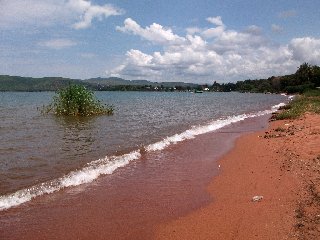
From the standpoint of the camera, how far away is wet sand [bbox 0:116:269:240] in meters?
7.82

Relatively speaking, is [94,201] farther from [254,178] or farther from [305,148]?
[305,148]

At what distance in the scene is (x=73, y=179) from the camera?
12.0 metres

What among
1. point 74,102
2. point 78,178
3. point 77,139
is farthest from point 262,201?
point 74,102

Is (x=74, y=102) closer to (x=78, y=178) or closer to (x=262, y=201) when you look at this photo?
(x=78, y=178)

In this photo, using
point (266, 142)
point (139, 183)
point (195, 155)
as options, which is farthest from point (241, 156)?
point (139, 183)

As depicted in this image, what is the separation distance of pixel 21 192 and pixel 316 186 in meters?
8.39

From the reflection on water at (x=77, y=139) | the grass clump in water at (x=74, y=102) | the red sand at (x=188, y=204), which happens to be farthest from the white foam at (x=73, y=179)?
the grass clump in water at (x=74, y=102)

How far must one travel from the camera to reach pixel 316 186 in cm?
944

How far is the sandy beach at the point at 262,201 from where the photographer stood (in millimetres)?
7289

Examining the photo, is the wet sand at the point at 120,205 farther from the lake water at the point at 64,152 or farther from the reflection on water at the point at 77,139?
the reflection on water at the point at 77,139

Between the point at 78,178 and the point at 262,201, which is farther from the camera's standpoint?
the point at 78,178

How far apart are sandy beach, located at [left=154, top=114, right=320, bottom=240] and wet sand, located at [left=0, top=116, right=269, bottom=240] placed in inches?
20.0

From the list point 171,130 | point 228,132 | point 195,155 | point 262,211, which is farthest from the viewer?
point 171,130

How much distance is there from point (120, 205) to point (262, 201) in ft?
12.2
